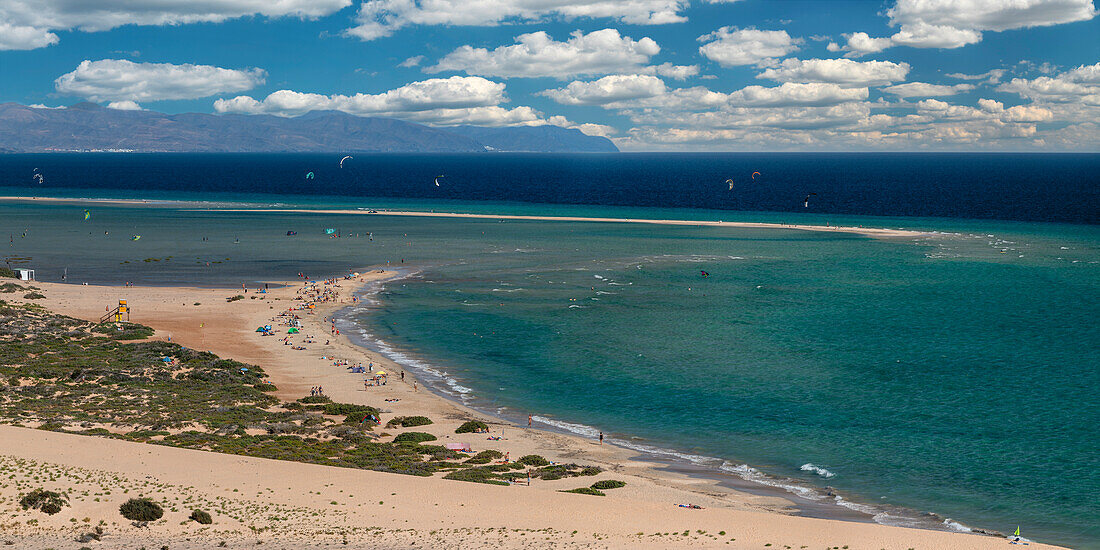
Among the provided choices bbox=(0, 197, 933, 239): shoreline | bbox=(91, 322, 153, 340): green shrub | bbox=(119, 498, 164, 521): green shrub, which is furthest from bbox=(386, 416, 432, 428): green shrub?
bbox=(0, 197, 933, 239): shoreline

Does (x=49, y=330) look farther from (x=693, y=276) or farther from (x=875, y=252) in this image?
(x=875, y=252)

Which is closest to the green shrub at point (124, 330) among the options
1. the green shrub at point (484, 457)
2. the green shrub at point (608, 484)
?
the green shrub at point (484, 457)

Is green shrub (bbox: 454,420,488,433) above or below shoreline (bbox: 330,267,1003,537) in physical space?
above

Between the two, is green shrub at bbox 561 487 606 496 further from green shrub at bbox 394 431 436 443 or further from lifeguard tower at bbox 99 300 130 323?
lifeguard tower at bbox 99 300 130 323

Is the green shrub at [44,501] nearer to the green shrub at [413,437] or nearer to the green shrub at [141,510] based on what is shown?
the green shrub at [141,510]

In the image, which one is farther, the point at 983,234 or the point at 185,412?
the point at 983,234

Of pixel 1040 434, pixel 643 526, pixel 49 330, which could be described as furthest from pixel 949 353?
pixel 49 330

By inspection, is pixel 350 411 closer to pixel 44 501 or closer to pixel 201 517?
pixel 201 517
